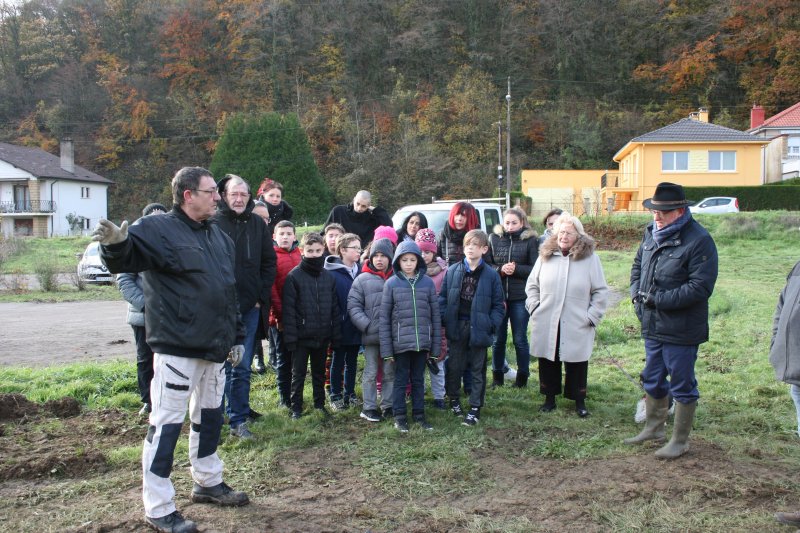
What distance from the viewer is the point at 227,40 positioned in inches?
2315

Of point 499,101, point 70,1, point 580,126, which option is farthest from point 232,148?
point 70,1

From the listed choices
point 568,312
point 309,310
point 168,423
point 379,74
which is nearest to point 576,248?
point 568,312

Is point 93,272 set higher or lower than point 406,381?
higher

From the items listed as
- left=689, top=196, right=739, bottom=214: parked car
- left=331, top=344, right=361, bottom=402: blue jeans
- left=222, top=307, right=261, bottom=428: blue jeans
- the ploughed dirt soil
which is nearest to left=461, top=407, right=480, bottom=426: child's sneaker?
the ploughed dirt soil

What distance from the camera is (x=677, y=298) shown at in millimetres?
4668

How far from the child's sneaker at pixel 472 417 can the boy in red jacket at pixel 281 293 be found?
1.68 meters

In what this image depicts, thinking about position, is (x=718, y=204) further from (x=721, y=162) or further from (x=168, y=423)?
(x=168, y=423)

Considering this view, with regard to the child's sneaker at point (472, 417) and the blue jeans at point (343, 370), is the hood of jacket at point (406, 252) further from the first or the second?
the child's sneaker at point (472, 417)

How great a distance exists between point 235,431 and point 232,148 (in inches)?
1661

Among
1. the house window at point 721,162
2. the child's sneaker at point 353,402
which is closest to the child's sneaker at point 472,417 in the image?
the child's sneaker at point 353,402

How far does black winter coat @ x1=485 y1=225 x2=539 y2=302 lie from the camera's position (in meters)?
6.89

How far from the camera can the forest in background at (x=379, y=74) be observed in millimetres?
51688

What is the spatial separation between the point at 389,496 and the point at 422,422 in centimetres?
144

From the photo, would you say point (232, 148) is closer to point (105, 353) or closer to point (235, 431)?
point (105, 353)
